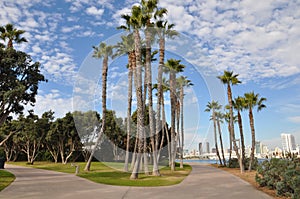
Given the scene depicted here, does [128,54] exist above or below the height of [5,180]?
above

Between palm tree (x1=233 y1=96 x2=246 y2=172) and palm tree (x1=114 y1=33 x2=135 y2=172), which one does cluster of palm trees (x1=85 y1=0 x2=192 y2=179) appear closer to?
palm tree (x1=114 y1=33 x2=135 y2=172)

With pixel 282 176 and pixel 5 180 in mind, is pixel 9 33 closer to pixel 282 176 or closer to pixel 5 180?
pixel 5 180

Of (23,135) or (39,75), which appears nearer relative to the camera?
(39,75)

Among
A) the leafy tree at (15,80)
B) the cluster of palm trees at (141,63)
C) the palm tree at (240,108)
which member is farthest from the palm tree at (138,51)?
the palm tree at (240,108)

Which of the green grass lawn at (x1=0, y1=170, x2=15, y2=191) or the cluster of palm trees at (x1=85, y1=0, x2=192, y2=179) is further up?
the cluster of palm trees at (x1=85, y1=0, x2=192, y2=179)

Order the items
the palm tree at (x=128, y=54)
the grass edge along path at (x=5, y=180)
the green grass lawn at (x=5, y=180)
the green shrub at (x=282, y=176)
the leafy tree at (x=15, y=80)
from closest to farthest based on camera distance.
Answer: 1. the green shrub at (x=282, y=176)
2. the grass edge along path at (x=5, y=180)
3. the green grass lawn at (x=5, y=180)
4. the leafy tree at (x=15, y=80)
5. the palm tree at (x=128, y=54)

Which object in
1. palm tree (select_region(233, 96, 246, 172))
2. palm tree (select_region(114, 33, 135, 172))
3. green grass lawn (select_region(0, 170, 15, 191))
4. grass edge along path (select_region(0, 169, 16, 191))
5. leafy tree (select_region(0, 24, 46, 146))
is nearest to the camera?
grass edge along path (select_region(0, 169, 16, 191))

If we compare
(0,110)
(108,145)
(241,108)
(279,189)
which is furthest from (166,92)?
(279,189)

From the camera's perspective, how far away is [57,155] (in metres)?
46.4

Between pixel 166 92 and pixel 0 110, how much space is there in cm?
2440

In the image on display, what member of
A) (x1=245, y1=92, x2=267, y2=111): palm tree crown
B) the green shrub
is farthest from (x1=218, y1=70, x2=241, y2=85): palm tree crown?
the green shrub

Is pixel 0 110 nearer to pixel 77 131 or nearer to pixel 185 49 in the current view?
pixel 185 49

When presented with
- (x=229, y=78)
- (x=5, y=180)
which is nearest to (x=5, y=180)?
(x=5, y=180)

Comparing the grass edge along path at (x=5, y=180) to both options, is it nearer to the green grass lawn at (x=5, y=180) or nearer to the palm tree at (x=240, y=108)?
the green grass lawn at (x=5, y=180)
